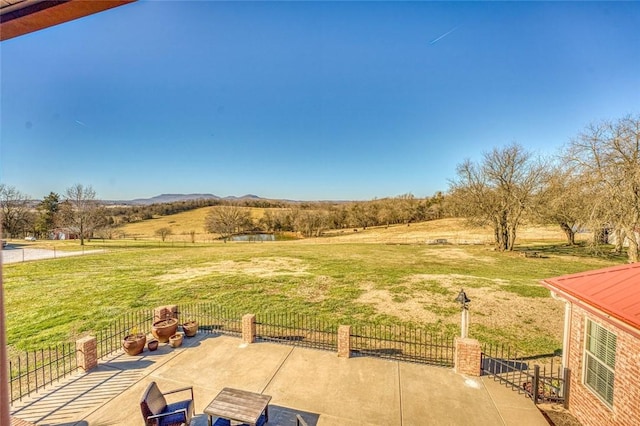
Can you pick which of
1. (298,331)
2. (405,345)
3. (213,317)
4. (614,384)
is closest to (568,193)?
(405,345)

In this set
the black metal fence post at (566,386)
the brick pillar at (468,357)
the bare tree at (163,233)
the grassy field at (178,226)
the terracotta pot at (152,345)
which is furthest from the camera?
the grassy field at (178,226)

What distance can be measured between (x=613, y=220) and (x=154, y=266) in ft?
108

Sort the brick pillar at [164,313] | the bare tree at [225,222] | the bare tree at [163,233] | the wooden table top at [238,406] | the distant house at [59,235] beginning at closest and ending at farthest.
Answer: the wooden table top at [238,406] → the brick pillar at [164,313] → the distant house at [59,235] → the bare tree at [163,233] → the bare tree at [225,222]

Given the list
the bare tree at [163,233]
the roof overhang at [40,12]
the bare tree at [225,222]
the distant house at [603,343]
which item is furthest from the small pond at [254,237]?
the roof overhang at [40,12]

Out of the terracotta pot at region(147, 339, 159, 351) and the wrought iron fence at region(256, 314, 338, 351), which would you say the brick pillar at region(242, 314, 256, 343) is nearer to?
the wrought iron fence at region(256, 314, 338, 351)

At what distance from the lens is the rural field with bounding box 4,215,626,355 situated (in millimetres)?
12133

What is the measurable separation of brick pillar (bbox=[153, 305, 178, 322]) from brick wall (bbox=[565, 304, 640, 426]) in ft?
37.4

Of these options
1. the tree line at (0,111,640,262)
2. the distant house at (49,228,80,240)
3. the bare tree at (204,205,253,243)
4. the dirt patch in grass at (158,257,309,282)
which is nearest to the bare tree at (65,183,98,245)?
the tree line at (0,111,640,262)

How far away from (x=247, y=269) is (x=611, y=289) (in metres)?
20.2

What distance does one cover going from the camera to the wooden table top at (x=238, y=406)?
5543 mm

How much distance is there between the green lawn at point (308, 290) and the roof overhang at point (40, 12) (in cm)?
1164

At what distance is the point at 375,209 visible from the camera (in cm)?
6725

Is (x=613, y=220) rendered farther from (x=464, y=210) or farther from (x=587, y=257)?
(x=464, y=210)

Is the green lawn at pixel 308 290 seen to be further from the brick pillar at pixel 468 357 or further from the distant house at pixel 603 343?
the brick pillar at pixel 468 357
